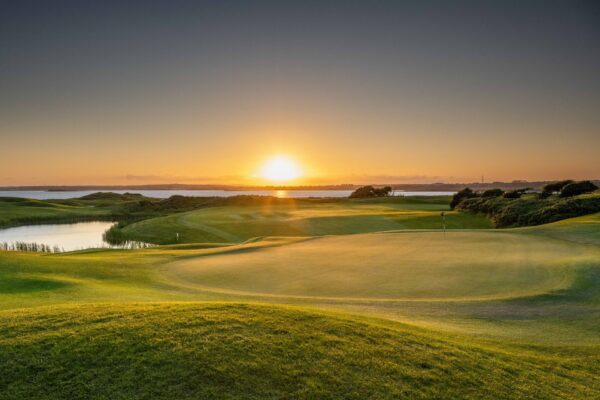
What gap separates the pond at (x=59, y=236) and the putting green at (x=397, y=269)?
28.4m

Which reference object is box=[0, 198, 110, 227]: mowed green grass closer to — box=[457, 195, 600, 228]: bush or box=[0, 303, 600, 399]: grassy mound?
box=[457, 195, 600, 228]: bush

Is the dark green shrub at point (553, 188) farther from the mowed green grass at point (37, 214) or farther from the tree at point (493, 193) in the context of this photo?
the mowed green grass at point (37, 214)

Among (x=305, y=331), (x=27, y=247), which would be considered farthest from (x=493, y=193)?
(x=305, y=331)

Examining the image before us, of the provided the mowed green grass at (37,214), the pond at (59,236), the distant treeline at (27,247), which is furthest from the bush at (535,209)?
the mowed green grass at (37,214)

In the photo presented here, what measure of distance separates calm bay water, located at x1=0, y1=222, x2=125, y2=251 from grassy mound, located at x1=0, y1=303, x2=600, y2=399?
125 ft

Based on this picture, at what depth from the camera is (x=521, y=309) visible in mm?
11812

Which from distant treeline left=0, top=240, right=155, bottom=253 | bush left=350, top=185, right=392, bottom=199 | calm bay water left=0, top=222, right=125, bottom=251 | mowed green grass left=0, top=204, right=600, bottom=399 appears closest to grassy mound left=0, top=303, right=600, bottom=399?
mowed green grass left=0, top=204, right=600, bottom=399

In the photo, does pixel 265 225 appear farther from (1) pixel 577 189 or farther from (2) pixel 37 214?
(2) pixel 37 214

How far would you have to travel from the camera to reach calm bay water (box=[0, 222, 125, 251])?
4384 cm

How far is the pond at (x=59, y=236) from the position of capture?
42812mm

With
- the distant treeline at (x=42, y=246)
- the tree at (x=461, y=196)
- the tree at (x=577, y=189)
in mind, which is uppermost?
the tree at (x=577, y=189)

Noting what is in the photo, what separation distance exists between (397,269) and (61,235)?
48216mm

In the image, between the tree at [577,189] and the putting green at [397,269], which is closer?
the putting green at [397,269]

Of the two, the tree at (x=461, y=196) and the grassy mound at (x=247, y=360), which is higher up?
the tree at (x=461, y=196)
